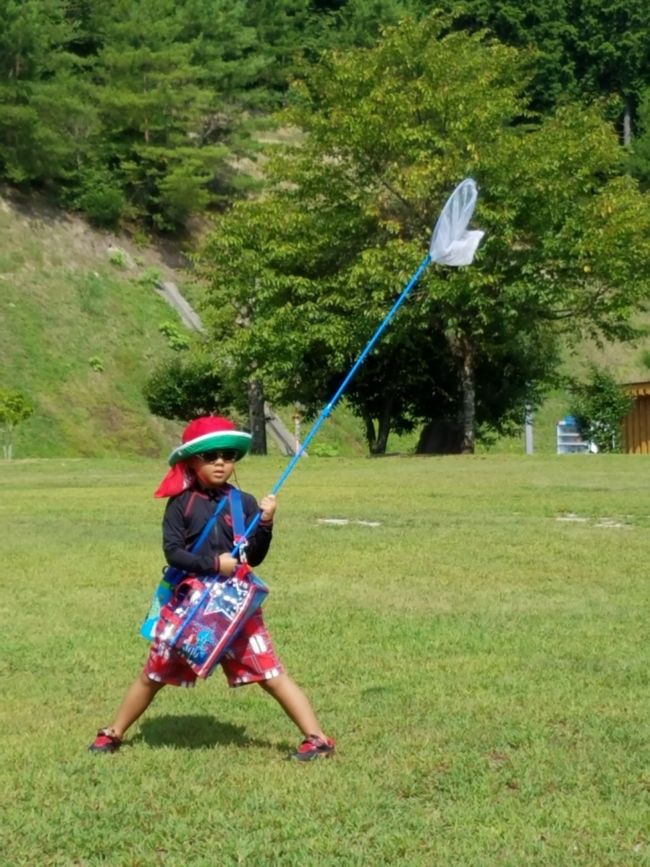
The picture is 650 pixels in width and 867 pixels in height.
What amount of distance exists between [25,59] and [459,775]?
5530 centimetres

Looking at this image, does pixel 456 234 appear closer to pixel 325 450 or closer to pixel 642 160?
pixel 325 450

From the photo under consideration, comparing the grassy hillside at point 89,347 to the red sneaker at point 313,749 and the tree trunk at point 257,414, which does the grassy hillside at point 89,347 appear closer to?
the tree trunk at point 257,414

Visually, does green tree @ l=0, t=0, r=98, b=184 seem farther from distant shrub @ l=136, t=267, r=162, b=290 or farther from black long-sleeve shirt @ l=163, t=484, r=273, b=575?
black long-sleeve shirt @ l=163, t=484, r=273, b=575

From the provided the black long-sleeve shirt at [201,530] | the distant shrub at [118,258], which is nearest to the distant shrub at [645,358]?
the distant shrub at [118,258]

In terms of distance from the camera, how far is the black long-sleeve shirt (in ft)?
18.5

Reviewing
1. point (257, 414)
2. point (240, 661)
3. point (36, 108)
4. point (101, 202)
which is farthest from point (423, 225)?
point (240, 661)

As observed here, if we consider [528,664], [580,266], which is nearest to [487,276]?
[580,266]

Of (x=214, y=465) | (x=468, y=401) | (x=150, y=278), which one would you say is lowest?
(x=214, y=465)

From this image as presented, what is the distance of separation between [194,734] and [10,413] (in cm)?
3354

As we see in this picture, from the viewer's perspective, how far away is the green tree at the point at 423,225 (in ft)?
104

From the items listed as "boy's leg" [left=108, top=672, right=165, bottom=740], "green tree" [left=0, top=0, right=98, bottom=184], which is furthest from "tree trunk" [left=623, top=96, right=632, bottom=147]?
"boy's leg" [left=108, top=672, right=165, bottom=740]

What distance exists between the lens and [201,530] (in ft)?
18.9

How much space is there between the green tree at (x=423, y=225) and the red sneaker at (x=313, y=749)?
2611cm

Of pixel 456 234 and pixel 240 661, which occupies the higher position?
pixel 456 234
